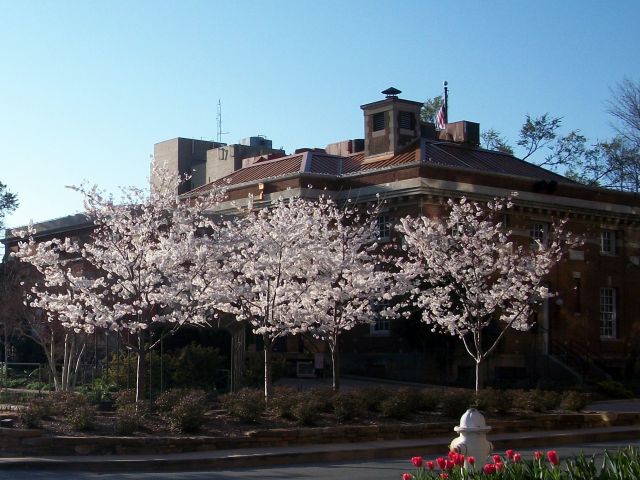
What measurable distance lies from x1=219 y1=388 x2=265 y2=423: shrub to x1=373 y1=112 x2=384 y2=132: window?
24.3m

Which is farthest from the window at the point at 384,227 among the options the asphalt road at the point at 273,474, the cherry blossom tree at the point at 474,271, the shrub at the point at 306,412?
the asphalt road at the point at 273,474

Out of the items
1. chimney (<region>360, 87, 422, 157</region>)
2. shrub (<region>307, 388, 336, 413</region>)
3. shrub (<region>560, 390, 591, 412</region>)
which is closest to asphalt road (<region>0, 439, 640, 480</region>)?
shrub (<region>307, 388, 336, 413</region>)

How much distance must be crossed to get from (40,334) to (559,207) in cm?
2227

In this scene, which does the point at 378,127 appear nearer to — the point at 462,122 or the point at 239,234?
the point at 462,122

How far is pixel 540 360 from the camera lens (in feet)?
134

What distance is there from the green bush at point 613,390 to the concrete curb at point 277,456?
543 inches

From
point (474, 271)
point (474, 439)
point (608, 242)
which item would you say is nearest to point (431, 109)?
point (608, 242)

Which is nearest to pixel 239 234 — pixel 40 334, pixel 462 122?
pixel 40 334

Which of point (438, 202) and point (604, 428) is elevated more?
point (438, 202)

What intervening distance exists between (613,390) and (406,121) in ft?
48.3

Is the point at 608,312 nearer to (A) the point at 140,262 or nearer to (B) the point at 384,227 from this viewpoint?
(B) the point at 384,227

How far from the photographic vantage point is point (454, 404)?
74.9 feet

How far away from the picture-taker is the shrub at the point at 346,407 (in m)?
21.2

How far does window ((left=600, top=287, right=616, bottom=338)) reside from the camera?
148 ft
